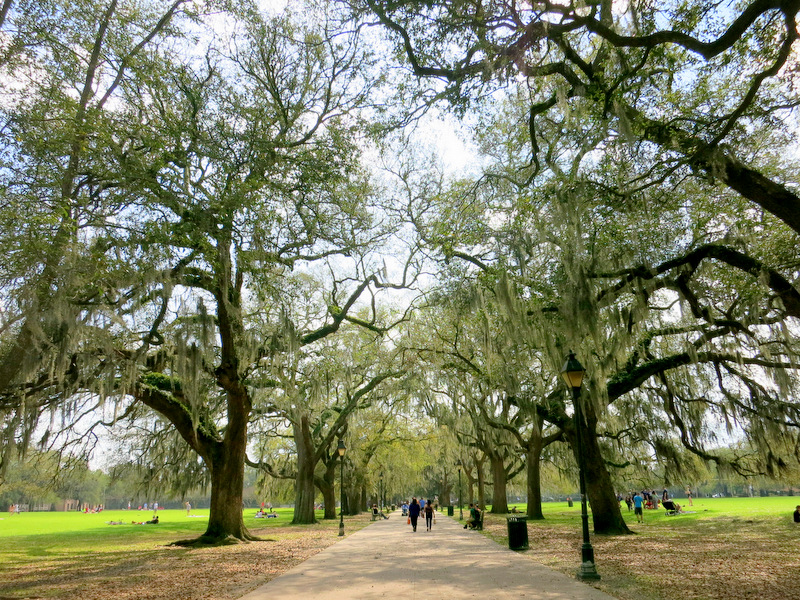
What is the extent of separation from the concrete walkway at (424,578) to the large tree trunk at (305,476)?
1375cm

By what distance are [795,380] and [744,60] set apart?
10.7 metres

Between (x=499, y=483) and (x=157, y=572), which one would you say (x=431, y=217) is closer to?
(x=157, y=572)

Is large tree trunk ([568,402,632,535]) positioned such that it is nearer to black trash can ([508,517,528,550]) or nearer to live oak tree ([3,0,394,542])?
black trash can ([508,517,528,550])

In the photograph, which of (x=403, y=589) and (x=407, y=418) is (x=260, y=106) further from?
(x=407, y=418)

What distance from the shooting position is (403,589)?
25.9 ft

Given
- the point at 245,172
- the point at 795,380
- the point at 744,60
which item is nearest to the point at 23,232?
the point at 245,172

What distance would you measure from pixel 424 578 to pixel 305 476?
19852 millimetres

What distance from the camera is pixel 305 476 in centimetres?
2752

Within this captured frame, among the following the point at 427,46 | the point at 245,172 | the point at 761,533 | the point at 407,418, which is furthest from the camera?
the point at 407,418

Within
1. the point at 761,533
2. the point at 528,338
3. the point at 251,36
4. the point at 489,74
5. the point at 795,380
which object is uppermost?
the point at 251,36

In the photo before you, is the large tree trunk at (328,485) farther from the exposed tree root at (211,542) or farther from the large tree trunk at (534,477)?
the exposed tree root at (211,542)

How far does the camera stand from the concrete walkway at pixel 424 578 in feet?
24.2

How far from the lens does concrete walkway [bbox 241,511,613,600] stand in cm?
739

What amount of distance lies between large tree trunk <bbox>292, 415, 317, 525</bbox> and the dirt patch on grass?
11.4 metres
